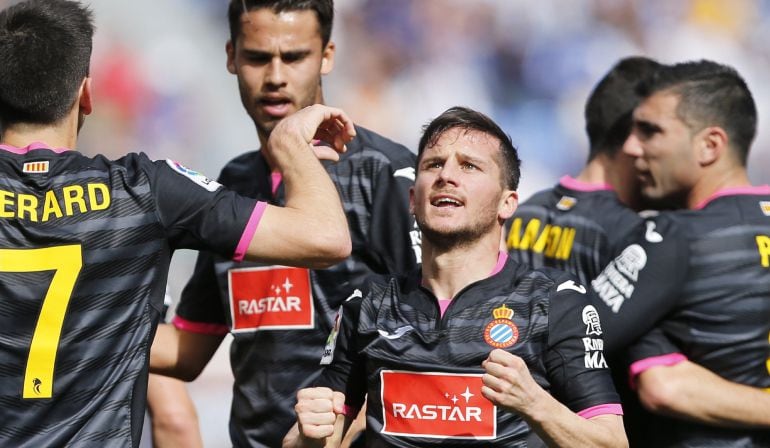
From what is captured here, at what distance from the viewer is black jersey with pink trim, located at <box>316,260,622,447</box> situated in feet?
9.46

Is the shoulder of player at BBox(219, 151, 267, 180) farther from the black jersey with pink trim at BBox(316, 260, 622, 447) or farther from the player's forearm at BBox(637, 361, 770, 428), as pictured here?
the player's forearm at BBox(637, 361, 770, 428)

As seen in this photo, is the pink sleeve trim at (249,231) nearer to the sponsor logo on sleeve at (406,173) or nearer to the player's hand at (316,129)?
the player's hand at (316,129)

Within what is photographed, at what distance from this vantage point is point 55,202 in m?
2.83

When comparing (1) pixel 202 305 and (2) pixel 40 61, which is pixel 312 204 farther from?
(1) pixel 202 305

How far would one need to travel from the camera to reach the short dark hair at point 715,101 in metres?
4.26

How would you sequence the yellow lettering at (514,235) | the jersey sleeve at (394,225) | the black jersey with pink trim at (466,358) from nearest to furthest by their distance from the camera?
the black jersey with pink trim at (466,358) < the jersey sleeve at (394,225) < the yellow lettering at (514,235)

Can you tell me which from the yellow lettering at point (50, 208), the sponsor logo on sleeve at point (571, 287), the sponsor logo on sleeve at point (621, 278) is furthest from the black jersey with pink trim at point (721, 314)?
the yellow lettering at point (50, 208)

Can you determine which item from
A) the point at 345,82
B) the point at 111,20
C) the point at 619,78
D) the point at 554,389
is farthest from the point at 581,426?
the point at 111,20

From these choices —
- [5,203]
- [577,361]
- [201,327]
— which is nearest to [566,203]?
[201,327]

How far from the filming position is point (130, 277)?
288 cm

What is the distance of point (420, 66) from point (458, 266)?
583cm

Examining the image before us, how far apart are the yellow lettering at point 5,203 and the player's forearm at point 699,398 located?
2.16m

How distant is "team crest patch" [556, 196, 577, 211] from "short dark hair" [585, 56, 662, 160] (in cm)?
37

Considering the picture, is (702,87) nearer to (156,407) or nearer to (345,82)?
(156,407)
